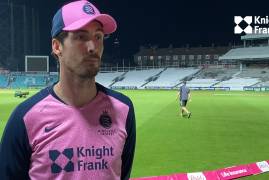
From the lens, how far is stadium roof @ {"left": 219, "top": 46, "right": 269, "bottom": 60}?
79463 mm

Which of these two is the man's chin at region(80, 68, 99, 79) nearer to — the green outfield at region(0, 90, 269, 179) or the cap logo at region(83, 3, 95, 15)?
the cap logo at region(83, 3, 95, 15)

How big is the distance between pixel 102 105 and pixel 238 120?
19.8 metres

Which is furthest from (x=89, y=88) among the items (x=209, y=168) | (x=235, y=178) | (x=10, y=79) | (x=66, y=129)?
(x=10, y=79)

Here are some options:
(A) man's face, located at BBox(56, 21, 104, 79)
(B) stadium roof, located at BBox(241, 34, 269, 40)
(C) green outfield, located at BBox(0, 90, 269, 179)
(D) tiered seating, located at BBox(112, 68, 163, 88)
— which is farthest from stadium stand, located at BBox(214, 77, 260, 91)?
(A) man's face, located at BBox(56, 21, 104, 79)

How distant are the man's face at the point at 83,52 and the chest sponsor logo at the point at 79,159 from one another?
464 mm

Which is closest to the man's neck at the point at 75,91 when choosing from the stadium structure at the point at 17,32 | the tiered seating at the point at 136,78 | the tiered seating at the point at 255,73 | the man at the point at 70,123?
the man at the point at 70,123

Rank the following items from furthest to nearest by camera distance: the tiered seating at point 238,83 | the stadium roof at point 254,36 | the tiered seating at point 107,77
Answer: the tiered seating at point 107,77, the stadium roof at point 254,36, the tiered seating at point 238,83

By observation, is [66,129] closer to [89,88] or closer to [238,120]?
[89,88]

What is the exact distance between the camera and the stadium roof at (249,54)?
261ft

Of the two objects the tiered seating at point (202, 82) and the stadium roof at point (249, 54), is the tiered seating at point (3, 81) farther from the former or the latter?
the stadium roof at point (249, 54)

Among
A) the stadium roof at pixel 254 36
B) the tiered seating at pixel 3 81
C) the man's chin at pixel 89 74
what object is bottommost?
the tiered seating at pixel 3 81

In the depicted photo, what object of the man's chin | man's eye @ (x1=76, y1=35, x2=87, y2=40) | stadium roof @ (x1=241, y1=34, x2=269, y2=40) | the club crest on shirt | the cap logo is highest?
stadium roof @ (x1=241, y1=34, x2=269, y2=40)

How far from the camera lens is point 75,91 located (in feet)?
8.82

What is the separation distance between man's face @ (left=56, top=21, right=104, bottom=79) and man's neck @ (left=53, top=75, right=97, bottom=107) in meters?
0.06
